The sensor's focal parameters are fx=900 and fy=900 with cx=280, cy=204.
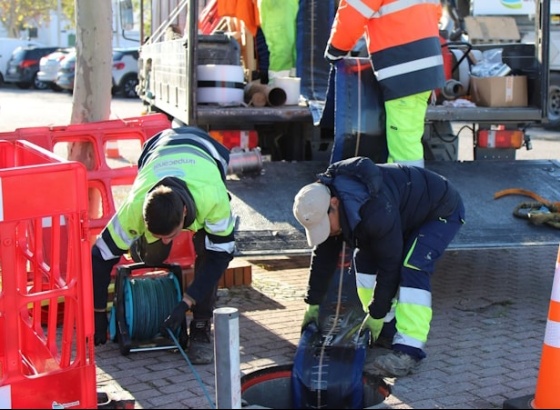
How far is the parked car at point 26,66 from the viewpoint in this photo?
30750mm

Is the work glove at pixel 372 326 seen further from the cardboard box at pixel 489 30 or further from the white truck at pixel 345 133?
the cardboard box at pixel 489 30

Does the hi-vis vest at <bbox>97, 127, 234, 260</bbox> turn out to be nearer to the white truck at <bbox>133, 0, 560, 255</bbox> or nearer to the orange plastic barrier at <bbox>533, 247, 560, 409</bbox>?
the white truck at <bbox>133, 0, 560, 255</bbox>

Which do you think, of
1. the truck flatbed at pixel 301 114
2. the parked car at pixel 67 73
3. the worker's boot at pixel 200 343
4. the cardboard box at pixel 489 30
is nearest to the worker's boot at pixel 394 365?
the worker's boot at pixel 200 343

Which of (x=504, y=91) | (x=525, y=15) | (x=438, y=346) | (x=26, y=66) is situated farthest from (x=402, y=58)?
(x=26, y=66)

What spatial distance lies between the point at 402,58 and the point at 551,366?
2.58m

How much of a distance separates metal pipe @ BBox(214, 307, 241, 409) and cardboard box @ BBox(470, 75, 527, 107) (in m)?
4.72

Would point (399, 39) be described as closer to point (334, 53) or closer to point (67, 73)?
point (334, 53)

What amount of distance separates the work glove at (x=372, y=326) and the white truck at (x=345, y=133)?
0.91m

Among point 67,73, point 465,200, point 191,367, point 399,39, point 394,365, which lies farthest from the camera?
point 67,73

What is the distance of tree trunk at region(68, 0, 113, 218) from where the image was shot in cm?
724

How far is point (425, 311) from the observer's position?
455cm

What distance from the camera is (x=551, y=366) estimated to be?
12.9 feet

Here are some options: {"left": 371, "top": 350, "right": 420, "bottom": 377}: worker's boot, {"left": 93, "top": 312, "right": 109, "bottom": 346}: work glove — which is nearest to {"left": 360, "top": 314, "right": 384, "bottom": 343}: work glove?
{"left": 371, "top": 350, "right": 420, "bottom": 377}: worker's boot

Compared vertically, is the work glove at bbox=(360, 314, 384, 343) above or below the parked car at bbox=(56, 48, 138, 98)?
below
